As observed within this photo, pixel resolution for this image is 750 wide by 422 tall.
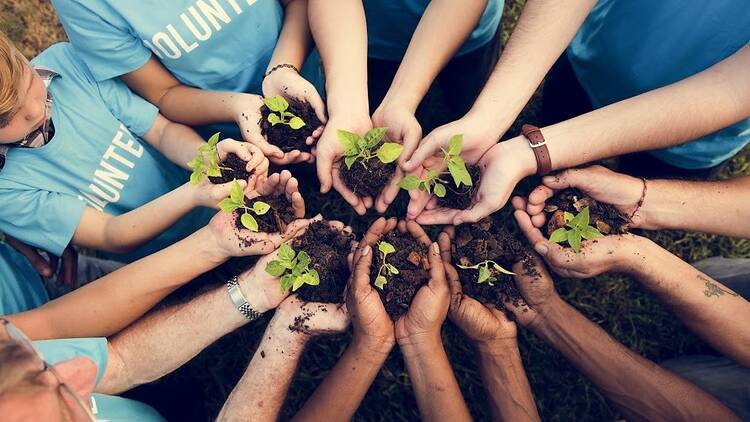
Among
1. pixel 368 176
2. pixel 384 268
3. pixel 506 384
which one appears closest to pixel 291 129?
pixel 368 176

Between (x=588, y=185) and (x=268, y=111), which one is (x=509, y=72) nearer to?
(x=588, y=185)

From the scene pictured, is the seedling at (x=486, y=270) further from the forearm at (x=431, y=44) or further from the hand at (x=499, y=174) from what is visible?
the forearm at (x=431, y=44)

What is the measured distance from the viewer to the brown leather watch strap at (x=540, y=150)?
2.19 meters

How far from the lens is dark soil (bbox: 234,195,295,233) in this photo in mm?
2307

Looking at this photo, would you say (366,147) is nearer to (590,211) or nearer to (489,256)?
(489,256)

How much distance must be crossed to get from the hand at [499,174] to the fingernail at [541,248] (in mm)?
259

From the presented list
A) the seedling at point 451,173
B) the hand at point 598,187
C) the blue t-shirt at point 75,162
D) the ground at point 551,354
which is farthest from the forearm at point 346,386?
the blue t-shirt at point 75,162

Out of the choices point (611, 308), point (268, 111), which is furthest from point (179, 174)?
point (611, 308)

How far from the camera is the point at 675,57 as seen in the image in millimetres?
2029

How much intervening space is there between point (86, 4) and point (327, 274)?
1559 mm

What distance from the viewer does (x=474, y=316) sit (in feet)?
7.50

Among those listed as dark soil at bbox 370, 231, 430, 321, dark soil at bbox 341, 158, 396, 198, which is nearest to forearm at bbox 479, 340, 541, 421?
dark soil at bbox 370, 231, 430, 321

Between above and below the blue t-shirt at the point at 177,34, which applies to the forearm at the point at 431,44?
below

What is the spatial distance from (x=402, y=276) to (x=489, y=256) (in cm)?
44
